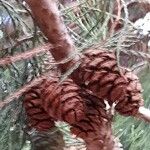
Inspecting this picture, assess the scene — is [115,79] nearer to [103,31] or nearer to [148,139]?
[103,31]

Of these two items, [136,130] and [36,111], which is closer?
[36,111]

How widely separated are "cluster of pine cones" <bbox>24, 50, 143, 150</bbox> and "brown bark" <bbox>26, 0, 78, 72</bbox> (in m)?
0.02

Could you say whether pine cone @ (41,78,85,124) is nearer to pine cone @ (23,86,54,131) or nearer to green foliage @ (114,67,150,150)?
pine cone @ (23,86,54,131)

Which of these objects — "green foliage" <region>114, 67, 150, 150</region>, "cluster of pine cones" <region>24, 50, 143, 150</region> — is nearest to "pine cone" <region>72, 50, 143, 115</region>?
"cluster of pine cones" <region>24, 50, 143, 150</region>

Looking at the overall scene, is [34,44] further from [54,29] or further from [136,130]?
[136,130]

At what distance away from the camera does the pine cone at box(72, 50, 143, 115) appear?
41 centimetres

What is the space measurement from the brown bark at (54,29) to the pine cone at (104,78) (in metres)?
0.02

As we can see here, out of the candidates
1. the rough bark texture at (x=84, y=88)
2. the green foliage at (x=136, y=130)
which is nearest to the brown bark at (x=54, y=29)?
the rough bark texture at (x=84, y=88)

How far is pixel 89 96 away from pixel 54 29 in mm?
76

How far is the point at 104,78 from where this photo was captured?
415mm

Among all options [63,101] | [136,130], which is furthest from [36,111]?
[136,130]

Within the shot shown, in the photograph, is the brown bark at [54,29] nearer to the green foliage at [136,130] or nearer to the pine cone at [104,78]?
the pine cone at [104,78]

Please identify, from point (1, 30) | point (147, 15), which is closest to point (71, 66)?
point (1, 30)

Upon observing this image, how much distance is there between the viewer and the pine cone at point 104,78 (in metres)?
0.41
